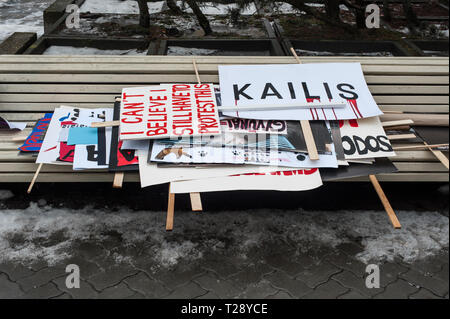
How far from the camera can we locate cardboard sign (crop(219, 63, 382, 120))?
271 cm

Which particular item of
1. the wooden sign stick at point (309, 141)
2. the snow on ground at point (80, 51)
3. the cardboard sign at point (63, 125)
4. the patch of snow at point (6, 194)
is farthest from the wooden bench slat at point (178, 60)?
the snow on ground at point (80, 51)

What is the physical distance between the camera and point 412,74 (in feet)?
10.8

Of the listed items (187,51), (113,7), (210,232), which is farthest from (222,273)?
(113,7)

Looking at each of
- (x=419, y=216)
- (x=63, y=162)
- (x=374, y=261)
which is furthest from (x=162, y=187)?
(x=419, y=216)

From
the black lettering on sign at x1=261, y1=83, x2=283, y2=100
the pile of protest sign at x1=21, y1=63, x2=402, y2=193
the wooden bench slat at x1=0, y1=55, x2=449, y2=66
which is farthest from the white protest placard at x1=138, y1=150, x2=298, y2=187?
the wooden bench slat at x1=0, y1=55, x2=449, y2=66

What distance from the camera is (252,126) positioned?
2652 mm

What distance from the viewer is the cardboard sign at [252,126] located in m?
2.62

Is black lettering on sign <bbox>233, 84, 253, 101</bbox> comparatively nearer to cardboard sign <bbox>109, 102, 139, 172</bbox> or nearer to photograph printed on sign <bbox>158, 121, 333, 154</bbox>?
photograph printed on sign <bbox>158, 121, 333, 154</bbox>

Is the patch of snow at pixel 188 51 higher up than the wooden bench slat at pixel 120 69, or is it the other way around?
the wooden bench slat at pixel 120 69

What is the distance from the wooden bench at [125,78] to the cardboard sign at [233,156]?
0.72 m

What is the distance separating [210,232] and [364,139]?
1.15 m

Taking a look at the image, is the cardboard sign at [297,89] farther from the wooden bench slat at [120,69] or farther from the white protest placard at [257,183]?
the white protest placard at [257,183]

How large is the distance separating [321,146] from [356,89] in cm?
64
